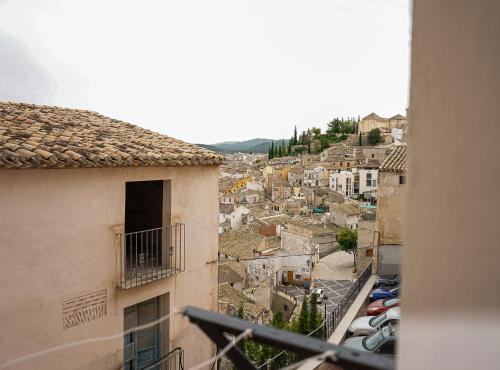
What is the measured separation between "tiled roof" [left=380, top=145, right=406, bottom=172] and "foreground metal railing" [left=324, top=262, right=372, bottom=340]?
136 inches

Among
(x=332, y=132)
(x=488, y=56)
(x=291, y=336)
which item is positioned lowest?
(x=291, y=336)

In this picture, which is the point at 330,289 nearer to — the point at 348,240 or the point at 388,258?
the point at 348,240

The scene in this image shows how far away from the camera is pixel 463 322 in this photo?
102 centimetres

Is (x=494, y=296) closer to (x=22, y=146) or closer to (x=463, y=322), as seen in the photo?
(x=463, y=322)

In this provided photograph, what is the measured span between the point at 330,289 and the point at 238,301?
8916mm

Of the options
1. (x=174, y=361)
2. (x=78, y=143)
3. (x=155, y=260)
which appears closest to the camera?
(x=78, y=143)

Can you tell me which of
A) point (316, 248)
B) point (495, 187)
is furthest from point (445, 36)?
point (316, 248)

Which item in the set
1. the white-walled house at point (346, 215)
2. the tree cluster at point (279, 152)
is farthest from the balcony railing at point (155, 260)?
the tree cluster at point (279, 152)

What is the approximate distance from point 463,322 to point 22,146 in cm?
628

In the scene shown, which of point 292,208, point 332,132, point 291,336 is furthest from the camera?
point 332,132

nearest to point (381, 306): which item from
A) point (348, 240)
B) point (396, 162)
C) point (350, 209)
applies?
point (396, 162)

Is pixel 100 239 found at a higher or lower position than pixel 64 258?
higher

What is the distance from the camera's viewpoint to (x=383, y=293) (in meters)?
12.2

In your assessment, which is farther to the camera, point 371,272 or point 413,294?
point 371,272
